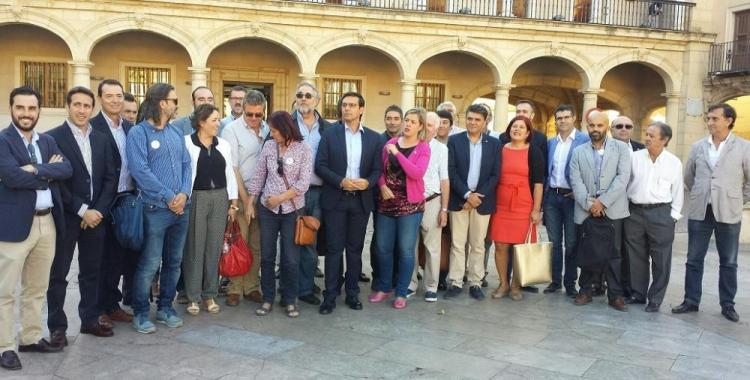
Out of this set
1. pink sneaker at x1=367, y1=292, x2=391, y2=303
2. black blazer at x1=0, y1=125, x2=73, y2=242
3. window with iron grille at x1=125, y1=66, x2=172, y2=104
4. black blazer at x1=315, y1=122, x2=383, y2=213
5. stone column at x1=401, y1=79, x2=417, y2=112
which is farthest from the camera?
stone column at x1=401, y1=79, x2=417, y2=112

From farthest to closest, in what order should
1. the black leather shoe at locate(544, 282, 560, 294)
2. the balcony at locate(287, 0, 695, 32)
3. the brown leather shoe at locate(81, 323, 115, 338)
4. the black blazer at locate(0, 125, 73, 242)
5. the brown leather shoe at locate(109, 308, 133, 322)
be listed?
the balcony at locate(287, 0, 695, 32) → the black leather shoe at locate(544, 282, 560, 294) → the brown leather shoe at locate(109, 308, 133, 322) → the brown leather shoe at locate(81, 323, 115, 338) → the black blazer at locate(0, 125, 73, 242)

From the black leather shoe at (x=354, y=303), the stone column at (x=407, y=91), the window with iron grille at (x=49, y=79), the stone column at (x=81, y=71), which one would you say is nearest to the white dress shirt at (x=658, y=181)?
the black leather shoe at (x=354, y=303)

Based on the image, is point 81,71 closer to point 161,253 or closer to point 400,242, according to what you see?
point 161,253

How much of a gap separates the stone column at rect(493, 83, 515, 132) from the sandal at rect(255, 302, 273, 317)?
1304cm

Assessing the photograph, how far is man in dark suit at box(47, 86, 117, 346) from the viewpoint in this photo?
164 inches

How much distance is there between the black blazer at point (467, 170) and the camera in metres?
5.72

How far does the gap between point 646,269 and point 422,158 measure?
95.9 inches

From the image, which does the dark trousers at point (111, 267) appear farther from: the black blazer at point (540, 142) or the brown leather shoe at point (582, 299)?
the brown leather shoe at point (582, 299)

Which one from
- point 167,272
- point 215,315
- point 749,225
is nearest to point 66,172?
point 167,272

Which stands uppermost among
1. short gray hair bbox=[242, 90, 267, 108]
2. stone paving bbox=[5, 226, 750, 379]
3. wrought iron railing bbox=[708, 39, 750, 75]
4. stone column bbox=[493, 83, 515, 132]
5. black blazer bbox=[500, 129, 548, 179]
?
wrought iron railing bbox=[708, 39, 750, 75]

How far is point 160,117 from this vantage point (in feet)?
14.8

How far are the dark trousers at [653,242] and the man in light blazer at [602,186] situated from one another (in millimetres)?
114

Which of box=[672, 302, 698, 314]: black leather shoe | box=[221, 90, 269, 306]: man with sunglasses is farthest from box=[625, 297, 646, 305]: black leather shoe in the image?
box=[221, 90, 269, 306]: man with sunglasses

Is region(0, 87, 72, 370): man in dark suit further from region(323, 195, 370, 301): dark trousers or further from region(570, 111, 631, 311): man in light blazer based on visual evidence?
region(570, 111, 631, 311): man in light blazer
